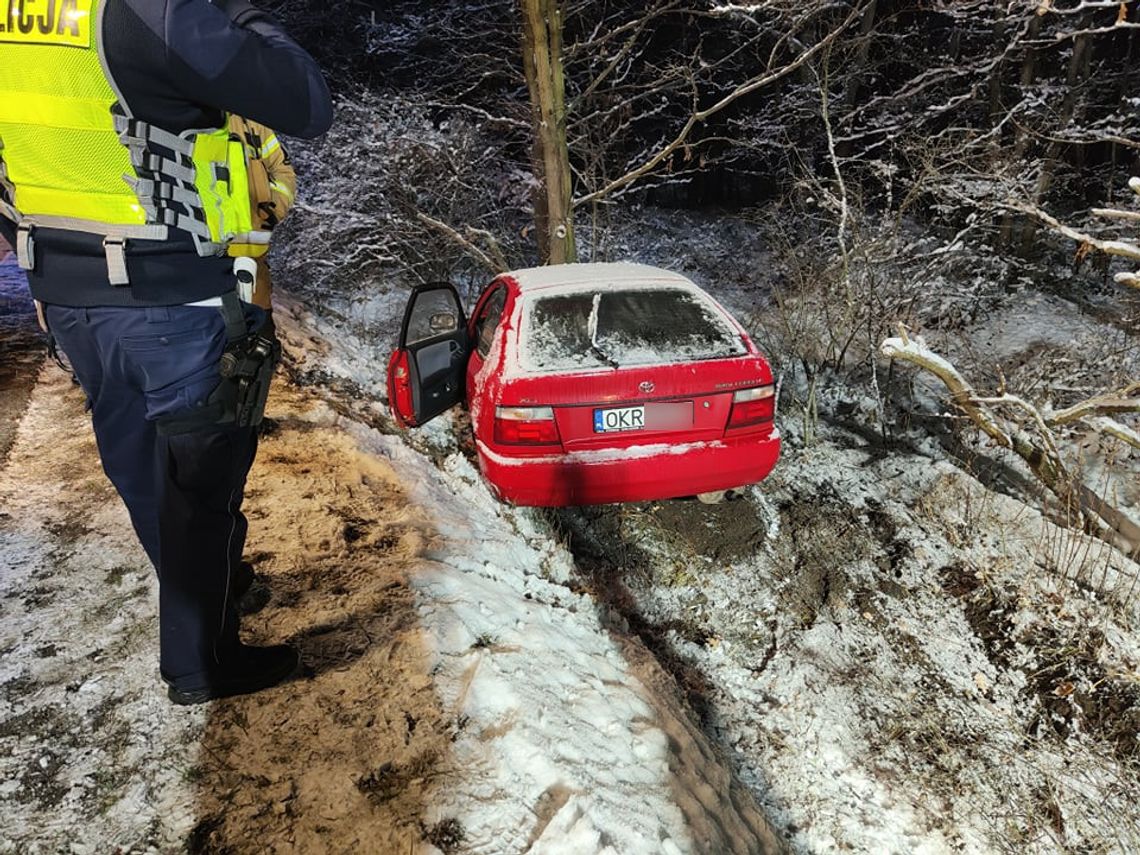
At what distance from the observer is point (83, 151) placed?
1614mm

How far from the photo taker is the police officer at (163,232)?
5.10 feet

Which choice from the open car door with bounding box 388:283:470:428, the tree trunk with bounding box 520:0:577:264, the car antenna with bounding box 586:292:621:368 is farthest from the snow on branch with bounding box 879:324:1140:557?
the tree trunk with bounding box 520:0:577:264

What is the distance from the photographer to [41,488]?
342 centimetres

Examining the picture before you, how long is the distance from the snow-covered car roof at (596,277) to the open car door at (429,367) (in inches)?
20.8

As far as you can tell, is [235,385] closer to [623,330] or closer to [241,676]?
[241,676]

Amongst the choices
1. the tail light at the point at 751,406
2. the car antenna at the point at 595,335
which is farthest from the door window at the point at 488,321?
the tail light at the point at 751,406

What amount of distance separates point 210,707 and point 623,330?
265cm

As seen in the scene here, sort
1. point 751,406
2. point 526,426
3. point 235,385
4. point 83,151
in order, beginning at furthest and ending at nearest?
point 751,406 < point 526,426 < point 235,385 < point 83,151

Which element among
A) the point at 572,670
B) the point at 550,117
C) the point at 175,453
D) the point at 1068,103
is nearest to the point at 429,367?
the point at 572,670

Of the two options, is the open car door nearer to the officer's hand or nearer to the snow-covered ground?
the snow-covered ground

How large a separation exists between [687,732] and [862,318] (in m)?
4.97

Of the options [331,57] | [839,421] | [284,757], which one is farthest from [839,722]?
[331,57]

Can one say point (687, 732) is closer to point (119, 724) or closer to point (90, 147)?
point (119, 724)

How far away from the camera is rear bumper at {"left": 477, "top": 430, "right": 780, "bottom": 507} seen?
3.42 metres
